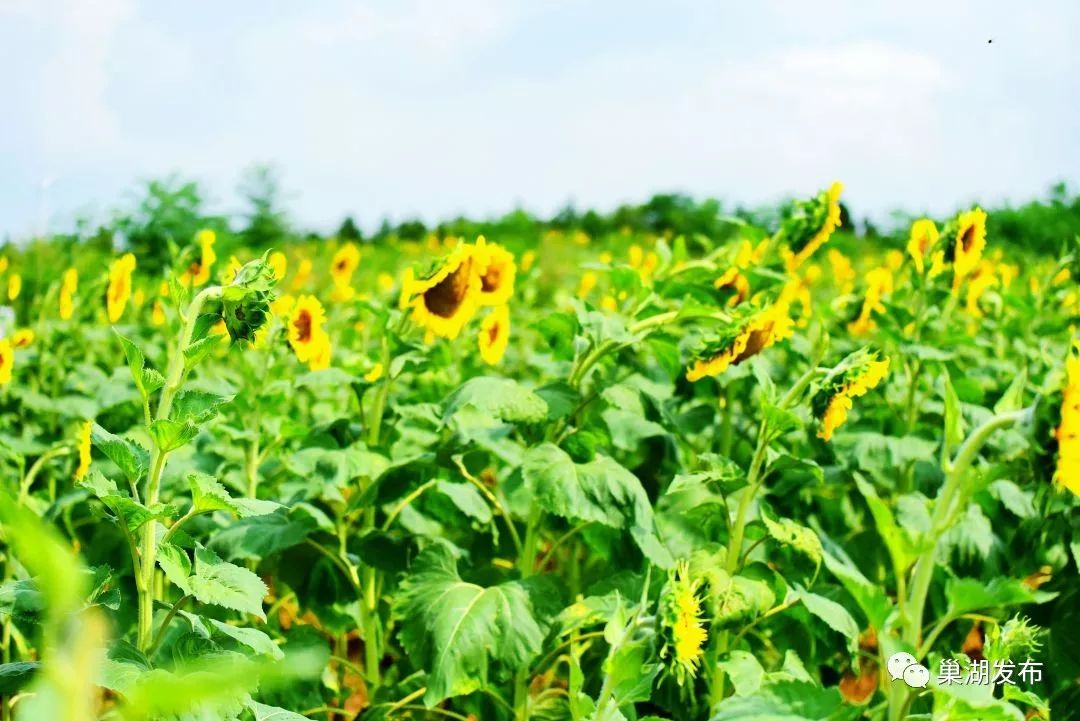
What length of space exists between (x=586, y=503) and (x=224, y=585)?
2.26ft

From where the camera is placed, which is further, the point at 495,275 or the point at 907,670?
the point at 495,275

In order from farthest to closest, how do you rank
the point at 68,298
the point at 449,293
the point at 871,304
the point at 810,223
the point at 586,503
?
the point at 68,298 < the point at 871,304 < the point at 810,223 < the point at 449,293 < the point at 586,503

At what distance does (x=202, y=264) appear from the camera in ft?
9.96

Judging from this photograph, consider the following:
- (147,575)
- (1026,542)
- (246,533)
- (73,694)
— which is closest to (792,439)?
(1026,542)

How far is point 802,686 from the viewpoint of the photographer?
4.66 ft

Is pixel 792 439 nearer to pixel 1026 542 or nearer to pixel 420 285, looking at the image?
pixel 1026 542

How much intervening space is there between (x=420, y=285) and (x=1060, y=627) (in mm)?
1590

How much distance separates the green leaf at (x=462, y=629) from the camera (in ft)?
6.07

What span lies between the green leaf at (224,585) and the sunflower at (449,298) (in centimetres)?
91

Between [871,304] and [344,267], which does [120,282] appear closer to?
[344,267]

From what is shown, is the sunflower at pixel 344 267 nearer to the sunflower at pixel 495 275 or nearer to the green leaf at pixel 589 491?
the sunflower at pixel 495 275

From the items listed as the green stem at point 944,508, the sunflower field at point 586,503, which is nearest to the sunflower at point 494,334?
the sunflower field at point 586,503

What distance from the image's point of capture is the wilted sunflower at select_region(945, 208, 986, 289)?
2584 millimetres

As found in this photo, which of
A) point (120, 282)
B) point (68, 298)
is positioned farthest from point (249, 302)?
point (68, 298)
